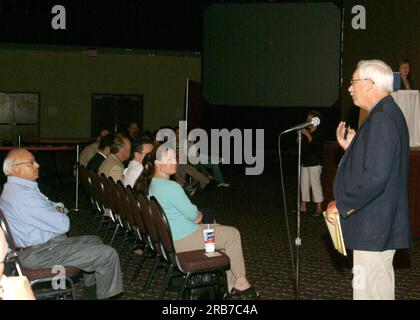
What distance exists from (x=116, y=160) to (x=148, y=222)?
8.00 ft

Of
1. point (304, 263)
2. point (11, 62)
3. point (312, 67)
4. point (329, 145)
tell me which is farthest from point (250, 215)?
point (11, 62)

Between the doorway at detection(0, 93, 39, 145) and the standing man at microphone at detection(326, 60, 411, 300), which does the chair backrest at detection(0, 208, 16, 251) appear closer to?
the standing man at microphone at detection(326, 60, 411, 300)

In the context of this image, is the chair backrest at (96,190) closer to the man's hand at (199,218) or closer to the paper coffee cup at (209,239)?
the man's hand at (199,218)

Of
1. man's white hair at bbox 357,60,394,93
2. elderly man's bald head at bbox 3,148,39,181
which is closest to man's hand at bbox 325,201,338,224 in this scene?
man's white hair at bbox 357,60,394,93

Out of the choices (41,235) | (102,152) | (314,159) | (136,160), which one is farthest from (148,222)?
(314,159)

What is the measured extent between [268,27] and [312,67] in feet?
4.83

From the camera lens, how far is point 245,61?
46.9 feet

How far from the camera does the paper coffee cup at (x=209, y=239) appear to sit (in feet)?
12.9

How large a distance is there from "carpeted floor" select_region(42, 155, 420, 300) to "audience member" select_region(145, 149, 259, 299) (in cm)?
41

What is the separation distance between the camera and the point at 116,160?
20.8 feet

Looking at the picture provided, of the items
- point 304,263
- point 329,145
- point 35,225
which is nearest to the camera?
point 35,225

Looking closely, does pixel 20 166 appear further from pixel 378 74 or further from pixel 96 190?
pixel 378 74

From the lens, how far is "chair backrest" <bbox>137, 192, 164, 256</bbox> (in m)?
3.95
